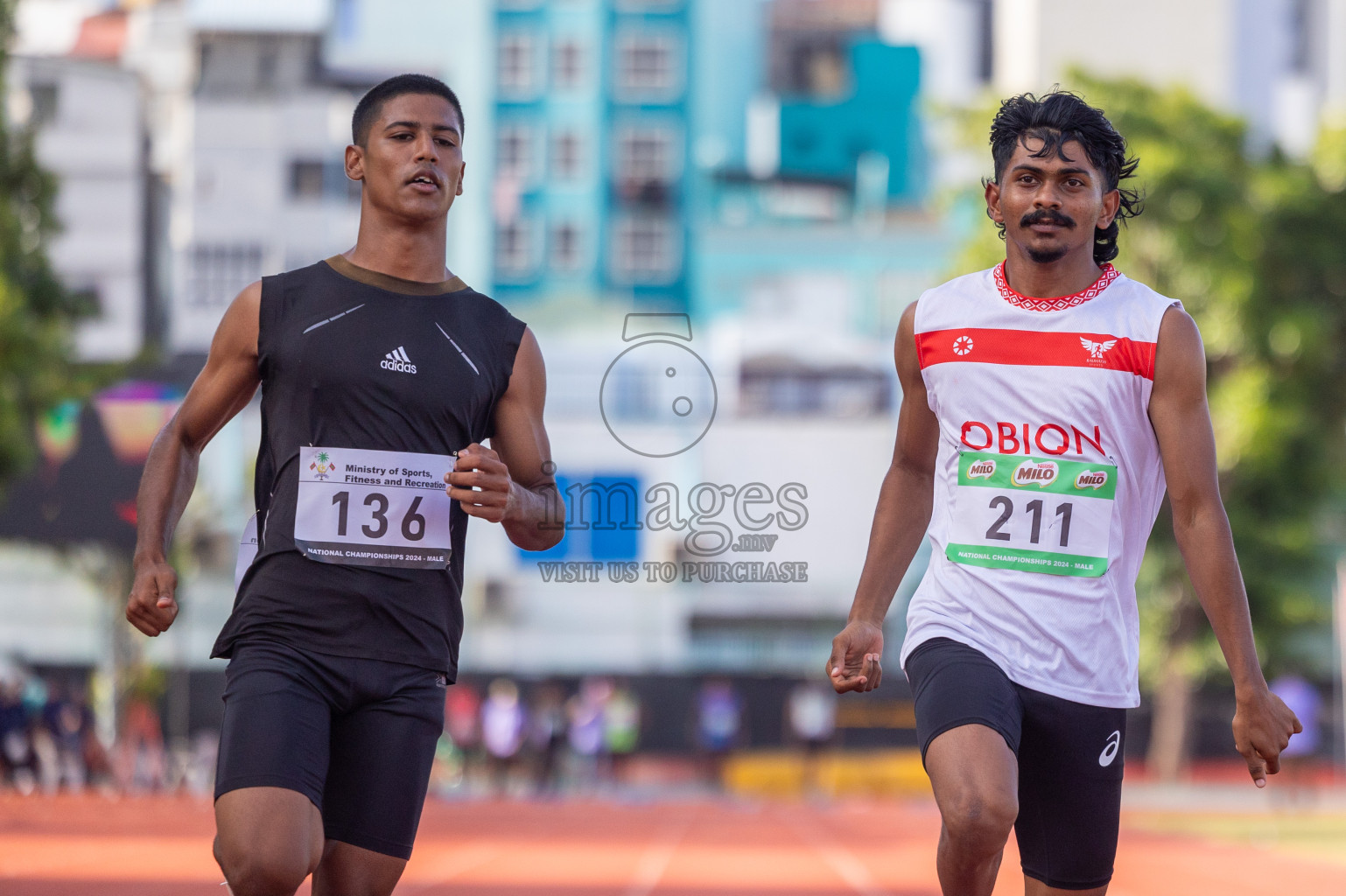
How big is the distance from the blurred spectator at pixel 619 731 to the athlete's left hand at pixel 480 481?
2243cm


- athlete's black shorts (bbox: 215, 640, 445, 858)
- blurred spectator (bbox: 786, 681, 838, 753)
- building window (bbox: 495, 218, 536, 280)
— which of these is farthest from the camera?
building window (bbox: 495, 218, 536, 280)

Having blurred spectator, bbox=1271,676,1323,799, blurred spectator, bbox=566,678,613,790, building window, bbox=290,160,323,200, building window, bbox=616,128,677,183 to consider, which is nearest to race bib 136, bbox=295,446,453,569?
blurred spectator, bbox=1271,676,1323,799

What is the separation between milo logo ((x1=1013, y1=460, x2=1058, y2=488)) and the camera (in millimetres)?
3885

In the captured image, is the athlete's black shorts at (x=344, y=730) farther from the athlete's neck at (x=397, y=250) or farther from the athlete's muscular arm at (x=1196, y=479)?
the athlete's muscular arm at (x=1196, y=479)

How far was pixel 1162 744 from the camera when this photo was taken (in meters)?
30.7

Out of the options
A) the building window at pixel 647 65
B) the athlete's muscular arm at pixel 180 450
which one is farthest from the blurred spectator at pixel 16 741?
the building window at pixel 647 65

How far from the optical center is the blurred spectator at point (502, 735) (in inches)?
950

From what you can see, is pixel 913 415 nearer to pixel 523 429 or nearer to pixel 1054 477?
pixel 1054 477

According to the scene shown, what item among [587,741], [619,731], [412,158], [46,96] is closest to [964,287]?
[412,158]

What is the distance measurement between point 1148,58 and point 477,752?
96.2ft

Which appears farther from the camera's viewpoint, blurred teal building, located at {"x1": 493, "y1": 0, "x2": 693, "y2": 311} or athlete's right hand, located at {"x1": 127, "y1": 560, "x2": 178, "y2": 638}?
blurred teal building, located at {"x1": 493, "y1": 0, "x2": 693, "y2": 311}

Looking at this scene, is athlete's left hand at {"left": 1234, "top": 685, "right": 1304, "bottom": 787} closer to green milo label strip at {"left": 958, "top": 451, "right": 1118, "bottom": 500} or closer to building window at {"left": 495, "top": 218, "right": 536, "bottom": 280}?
green milo label strip at {"left": 958, "top": 451, "right": 1118, "bottom": 500}

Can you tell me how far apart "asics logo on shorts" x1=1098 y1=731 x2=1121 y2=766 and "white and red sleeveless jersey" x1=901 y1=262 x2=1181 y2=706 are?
8 cm

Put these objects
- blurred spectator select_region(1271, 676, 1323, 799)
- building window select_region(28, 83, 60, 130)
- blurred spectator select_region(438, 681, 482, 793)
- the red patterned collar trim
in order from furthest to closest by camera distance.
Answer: building window select_region(28, 83, 60, 130) < blurred spectator select_region(438, 681, 482, 793) < blurred spectator select_region(1271, 676, 1323, 799) < the red patterned collar trim
